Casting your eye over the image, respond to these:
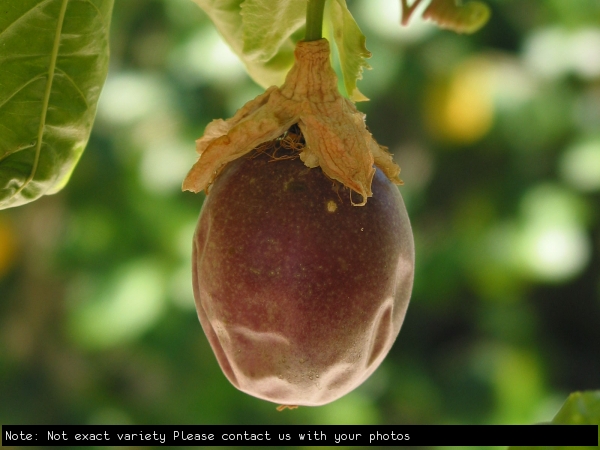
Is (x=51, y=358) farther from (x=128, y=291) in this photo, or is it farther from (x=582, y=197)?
(x=582, y=197)

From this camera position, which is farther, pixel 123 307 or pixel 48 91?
pixel 123 307

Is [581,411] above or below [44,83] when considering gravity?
below

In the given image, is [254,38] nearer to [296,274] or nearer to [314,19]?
[314,19]

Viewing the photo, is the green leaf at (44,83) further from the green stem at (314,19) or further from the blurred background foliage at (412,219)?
the blurred background foliage at (412,219)

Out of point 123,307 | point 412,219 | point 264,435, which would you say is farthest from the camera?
point 412,219

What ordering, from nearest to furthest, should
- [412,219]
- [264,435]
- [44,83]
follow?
1. [44,83]
2. [264,435]
3. [412,219]

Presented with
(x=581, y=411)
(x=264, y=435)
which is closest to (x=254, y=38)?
(x=581, y=411)

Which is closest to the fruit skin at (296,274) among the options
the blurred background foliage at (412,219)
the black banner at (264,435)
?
the black banner at (264,435)
